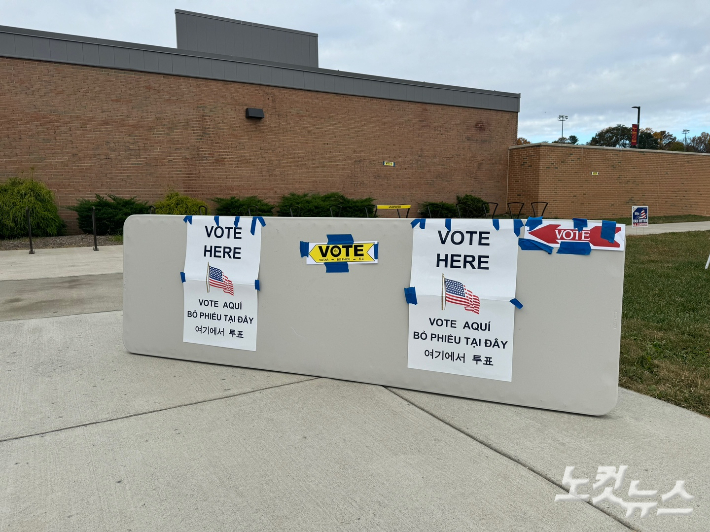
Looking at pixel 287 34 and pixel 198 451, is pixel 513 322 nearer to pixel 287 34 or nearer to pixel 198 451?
pixel 198 451

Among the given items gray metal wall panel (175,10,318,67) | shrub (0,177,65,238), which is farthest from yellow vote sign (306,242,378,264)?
gray metal wall panel (175,10,318,67)

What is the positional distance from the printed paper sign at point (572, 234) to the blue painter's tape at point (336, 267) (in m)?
1.37

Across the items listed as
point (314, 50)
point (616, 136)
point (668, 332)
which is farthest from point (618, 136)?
point (668, 332)

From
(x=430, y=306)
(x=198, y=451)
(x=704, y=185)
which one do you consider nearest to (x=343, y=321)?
(x=430, y=306)

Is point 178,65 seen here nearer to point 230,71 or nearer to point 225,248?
point 230,71

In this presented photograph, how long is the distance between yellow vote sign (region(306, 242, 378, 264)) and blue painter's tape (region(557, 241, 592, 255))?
1.32 metres

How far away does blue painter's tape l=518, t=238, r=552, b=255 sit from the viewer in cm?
374

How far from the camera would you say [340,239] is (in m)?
4.37

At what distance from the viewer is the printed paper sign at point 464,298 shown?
3871 millimetres

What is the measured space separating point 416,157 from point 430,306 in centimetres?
2193

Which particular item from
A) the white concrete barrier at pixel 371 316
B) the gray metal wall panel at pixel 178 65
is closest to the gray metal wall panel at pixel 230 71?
the gray metal wall panel at pixel 178 65

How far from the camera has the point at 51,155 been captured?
1777 cm

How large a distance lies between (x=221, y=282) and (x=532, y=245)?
256cm

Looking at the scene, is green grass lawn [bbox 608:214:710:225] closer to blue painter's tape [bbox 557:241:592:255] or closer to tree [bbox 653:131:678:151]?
blue painter's tape [bbox 557:241:592:255]
